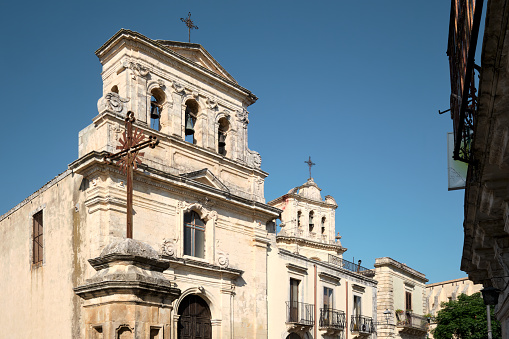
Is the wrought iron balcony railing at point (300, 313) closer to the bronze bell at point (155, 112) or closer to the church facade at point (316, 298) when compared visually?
the church facade at point (316, 298)

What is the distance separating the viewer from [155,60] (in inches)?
858

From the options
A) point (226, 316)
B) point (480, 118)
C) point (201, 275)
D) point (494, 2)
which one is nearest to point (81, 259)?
point (201, 275)

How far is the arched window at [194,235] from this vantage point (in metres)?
21.0

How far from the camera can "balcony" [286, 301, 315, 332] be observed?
24.1m

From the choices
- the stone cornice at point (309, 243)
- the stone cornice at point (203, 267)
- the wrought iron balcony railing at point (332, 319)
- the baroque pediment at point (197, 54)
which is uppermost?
the baroque pediment at point (197, 54)

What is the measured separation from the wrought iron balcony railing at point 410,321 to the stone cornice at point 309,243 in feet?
19.9

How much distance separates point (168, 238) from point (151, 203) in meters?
1.29

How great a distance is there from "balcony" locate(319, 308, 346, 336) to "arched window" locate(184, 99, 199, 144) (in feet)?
30.4

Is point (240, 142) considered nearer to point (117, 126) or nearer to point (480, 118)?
point (117, 126)

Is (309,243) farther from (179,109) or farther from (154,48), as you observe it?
(154,48)

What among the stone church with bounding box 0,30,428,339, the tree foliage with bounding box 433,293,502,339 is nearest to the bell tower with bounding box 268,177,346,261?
the tree foliage with bounding box 433,293,502,339

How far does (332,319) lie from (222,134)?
923 cm

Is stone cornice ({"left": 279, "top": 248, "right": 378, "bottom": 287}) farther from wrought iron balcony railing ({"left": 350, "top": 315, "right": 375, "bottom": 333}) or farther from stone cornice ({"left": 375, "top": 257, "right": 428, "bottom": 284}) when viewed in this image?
stone cornice ({"left": 375, "top": 257, "right": 428, "bottom": 284})

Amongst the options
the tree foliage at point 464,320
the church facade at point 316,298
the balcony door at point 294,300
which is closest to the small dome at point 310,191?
the church facade at point 316,298
